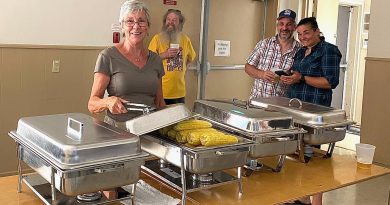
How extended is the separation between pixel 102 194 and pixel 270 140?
643 mm

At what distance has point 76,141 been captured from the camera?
3.84 feet

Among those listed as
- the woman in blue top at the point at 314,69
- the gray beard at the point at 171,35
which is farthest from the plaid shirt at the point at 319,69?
the gray beard at the point at 171,35

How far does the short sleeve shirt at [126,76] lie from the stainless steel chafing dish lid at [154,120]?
0.41 metres

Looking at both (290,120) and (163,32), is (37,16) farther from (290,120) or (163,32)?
(290,120)

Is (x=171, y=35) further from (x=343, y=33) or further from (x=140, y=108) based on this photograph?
(x=343, y=33)

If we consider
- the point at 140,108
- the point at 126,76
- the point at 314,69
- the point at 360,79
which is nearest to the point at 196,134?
the point at 140,108

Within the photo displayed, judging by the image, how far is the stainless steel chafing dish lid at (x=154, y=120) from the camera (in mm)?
1422

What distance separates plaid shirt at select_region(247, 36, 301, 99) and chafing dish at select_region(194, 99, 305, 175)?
0.97 m

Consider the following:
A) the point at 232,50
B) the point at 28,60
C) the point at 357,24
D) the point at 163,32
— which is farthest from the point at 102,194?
the point at 357,24

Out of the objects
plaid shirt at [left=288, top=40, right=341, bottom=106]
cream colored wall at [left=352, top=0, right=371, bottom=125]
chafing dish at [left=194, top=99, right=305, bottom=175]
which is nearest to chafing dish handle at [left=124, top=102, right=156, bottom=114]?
chafing dish at [left=194, top=99, right=305, bottom=175]

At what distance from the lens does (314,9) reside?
507 cm

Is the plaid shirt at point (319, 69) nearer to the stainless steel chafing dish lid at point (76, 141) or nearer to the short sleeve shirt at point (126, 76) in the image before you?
the short sleeve shirt at point (126, 76)

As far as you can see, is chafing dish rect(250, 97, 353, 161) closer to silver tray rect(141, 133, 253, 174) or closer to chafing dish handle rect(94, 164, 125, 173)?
silver tray rect(141, 133, 253, 174)

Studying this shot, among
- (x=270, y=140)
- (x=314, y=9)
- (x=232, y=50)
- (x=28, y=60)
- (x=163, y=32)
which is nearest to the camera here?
(x=270, y=140)
